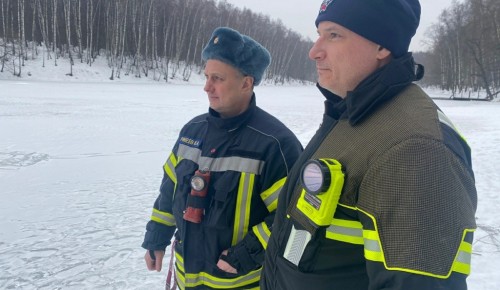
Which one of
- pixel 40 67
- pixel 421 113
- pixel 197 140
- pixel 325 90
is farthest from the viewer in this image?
pixel 40 67

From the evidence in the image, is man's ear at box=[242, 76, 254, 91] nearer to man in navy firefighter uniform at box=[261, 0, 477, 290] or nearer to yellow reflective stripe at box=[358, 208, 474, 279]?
man in navy firefighter uniform at box=[261, 0, 477, 290]

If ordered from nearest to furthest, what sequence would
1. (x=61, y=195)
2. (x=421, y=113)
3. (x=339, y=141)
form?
1. (x=421, y=113)
2. (x=339, y=141)
3. (x=61, y=195)

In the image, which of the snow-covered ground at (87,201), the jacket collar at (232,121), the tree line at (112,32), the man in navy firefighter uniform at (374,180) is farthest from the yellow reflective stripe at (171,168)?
the tree line at (112,32)

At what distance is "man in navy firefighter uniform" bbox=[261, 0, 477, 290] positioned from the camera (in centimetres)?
93

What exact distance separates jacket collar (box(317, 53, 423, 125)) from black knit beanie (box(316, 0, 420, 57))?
2.5 inches

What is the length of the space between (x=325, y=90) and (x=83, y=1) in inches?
1598

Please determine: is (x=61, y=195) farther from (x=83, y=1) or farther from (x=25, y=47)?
(x=83, y=1)

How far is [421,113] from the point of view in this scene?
3.54 feet

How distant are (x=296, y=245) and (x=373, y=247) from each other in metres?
0.34

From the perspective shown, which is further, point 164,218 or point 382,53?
point 164,218

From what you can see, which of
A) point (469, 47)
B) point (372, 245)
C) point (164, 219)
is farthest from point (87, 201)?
point (469, 47)

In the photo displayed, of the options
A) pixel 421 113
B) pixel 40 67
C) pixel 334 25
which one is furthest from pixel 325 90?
pixel 40 67

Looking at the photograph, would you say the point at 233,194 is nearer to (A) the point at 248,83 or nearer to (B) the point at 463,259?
(A) the point at 248,83

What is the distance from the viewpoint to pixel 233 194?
2000 mm
